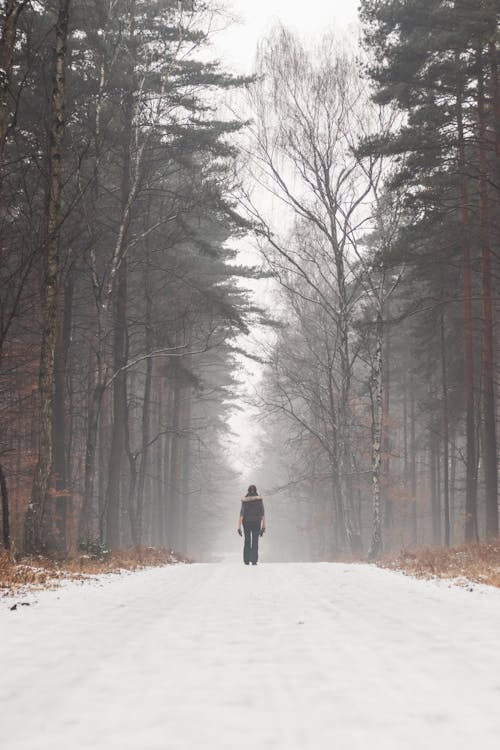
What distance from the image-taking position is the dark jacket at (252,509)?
1524 centimetres

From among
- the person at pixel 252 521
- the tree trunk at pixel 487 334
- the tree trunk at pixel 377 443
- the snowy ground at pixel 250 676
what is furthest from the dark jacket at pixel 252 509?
the snowy ground at pixel 250 676

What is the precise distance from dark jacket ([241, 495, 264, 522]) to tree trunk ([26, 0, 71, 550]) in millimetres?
5290

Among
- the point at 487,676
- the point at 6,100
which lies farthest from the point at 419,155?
the point at 487,676

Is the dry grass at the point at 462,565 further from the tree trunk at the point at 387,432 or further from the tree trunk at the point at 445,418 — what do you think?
the tree trunk at the point at 387,432

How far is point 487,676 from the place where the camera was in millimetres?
3475

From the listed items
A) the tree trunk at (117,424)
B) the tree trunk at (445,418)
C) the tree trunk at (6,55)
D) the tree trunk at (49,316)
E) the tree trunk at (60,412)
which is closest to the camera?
the tree trunk at (6,55)

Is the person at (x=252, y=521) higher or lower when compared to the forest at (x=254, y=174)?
lower

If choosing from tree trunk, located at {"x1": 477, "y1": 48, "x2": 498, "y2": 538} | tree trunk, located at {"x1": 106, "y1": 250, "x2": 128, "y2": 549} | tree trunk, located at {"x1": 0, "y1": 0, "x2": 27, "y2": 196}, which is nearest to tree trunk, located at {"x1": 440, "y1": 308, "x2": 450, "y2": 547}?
tree trunk, located at {"x1": 477, "y1": 48, "x2": 498, "y2": 538}

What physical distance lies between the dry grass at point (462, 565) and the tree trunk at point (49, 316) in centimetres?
626

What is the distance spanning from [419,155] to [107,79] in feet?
26.1

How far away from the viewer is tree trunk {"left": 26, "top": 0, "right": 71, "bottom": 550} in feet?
35.2

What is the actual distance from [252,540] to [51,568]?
6.43 m

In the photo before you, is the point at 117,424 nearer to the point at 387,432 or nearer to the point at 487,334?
the point at 487,334

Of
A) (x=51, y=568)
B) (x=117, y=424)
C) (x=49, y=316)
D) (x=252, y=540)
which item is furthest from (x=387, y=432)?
(x=51, y=568)
